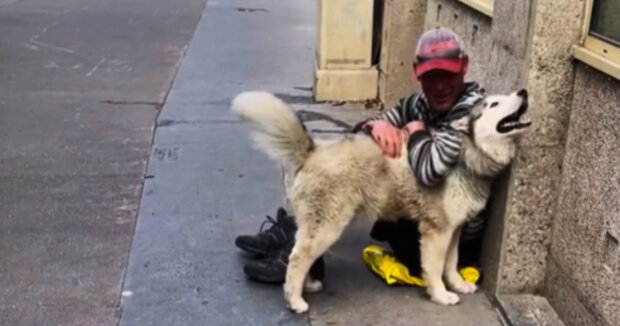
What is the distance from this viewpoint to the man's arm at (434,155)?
3703 millimetres

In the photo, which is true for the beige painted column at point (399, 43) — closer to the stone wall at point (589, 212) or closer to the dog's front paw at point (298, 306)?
the stone wall at point (589, 212)

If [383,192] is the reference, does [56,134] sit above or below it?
below

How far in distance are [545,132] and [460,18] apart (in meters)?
1.77

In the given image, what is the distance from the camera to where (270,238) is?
4.42 m

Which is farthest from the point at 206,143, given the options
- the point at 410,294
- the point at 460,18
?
the point at 410,294

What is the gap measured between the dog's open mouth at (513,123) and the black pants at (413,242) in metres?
0.72

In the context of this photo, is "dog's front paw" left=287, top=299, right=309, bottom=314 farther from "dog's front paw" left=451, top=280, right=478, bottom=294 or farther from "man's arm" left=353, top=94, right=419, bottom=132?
"man's arm" left=353, top=94, right=419, bottom=132

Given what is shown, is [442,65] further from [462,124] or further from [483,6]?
[483,6]

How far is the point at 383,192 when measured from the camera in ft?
12.5

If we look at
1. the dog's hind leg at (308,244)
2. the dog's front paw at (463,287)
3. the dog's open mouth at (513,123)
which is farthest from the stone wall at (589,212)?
the dog's hind leg at (308,244)

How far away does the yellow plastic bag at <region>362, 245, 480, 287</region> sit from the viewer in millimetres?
4172

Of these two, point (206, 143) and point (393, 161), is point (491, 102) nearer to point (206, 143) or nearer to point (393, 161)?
point (393, 161)

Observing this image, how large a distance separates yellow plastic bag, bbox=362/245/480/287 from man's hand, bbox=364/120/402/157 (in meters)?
0.70

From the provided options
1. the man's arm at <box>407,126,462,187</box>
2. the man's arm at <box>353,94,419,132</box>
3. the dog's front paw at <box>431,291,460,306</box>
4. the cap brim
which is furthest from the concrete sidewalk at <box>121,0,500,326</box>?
the cap brim
